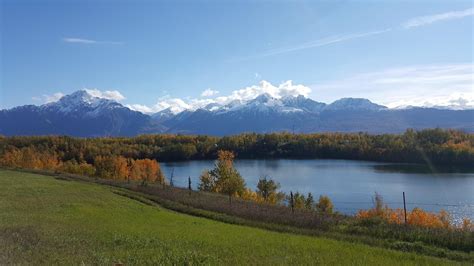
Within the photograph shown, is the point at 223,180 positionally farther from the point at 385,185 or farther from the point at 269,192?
the point at 385,185

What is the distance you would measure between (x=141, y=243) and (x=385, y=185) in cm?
9034

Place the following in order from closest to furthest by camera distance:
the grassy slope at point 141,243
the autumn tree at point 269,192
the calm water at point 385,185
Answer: the grassy slope at point 141,243 → the calm water at point 385,185 → the autumn tree at point 269,192

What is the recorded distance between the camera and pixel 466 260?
19000 mm

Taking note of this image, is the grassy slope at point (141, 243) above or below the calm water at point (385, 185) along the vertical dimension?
above

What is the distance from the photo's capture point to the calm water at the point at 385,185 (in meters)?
78.0

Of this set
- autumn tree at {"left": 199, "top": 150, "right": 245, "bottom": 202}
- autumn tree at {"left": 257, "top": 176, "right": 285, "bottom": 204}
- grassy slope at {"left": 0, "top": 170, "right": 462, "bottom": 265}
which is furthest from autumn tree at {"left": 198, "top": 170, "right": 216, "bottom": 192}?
grassy slope at {"left": 0, "top": 170, "right": 462, "bottom": 265}

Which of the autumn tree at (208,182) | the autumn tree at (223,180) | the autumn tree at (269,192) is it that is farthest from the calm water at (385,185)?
the autumn tree at (223,180)

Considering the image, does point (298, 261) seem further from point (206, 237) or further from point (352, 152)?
point (352, 152)

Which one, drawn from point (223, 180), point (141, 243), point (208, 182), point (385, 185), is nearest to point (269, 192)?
point (223, 180)

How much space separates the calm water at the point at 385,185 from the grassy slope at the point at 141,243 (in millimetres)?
53920

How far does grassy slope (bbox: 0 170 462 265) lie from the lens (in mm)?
15094

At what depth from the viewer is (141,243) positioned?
18.2 metres

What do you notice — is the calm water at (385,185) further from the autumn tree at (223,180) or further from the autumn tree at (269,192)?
the autumn tree at (223,180)


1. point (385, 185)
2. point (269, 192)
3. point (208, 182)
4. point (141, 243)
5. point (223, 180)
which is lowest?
point (385, 185)
